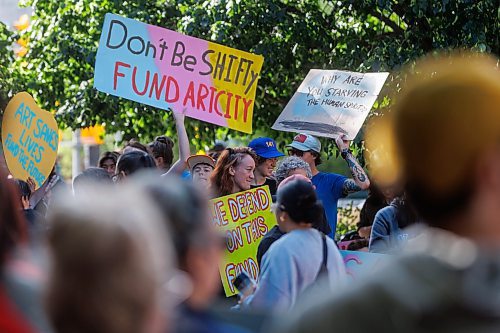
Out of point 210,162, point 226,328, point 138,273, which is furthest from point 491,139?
point 210,162

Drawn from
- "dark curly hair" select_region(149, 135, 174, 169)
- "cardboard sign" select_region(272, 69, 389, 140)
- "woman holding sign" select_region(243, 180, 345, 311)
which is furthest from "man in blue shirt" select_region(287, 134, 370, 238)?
"woman holding sign" select_region(243, 180, 345, 311)

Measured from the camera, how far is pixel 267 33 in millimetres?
9625

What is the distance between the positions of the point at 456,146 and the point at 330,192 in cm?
562

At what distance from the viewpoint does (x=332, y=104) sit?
805 cm

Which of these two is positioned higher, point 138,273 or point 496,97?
point 496,97

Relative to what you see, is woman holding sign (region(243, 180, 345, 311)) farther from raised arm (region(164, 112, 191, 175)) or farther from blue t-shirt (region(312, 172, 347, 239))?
blue t-shirt (region(312, 172, 347, 239))

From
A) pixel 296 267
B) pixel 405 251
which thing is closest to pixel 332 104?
pixel 296 267

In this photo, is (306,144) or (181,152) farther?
(306,144)

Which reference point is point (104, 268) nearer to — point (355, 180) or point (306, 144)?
point (355, 180)

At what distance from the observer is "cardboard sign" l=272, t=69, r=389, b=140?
7.83 m

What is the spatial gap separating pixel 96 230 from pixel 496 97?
2.52 ft

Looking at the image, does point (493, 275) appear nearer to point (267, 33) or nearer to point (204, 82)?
point (204, 82)

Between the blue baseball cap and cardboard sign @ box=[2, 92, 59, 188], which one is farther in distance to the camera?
the blue baseball cap

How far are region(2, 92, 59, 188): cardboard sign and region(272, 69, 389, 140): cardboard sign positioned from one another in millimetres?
1694
